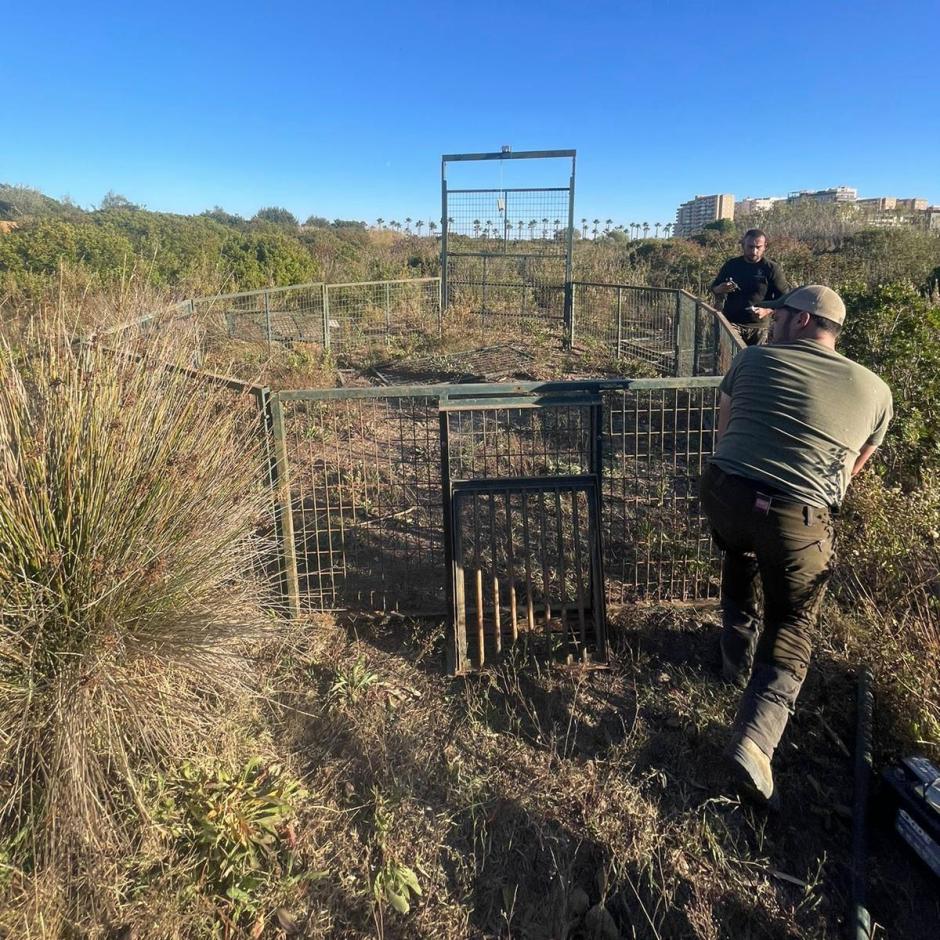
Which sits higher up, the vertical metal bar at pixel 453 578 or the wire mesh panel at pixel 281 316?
the wire mesh panel at pixel 281 316

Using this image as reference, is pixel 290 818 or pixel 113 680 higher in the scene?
pixel 113 680

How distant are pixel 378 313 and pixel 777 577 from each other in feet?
46.2

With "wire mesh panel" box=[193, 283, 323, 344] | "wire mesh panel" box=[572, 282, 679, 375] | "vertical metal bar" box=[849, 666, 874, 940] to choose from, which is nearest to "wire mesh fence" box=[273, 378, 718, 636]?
"vertical metal bar" box=[849, 666, 874, 940]

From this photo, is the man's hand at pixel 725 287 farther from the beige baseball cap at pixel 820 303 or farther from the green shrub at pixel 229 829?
the green shrub at pixel 229 829

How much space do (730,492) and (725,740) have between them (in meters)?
1.16

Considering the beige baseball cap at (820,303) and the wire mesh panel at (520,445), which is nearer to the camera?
the beige baseball cap at (820,303)

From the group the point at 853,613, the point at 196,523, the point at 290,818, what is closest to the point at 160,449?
the point at 196,523

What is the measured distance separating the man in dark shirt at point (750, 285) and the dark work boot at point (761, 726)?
4.62 m

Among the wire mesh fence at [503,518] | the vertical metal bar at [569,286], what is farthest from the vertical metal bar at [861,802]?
the vertical metal bar at [569,286]

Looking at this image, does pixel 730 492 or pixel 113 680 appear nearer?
pixel 113 680

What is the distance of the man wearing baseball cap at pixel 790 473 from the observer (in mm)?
2887

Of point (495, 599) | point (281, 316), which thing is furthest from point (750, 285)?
point (281, 316)

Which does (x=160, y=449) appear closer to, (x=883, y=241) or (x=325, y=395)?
(x=325, y=395)

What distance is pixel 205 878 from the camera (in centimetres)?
238
